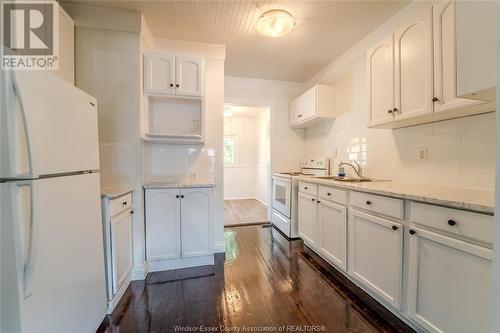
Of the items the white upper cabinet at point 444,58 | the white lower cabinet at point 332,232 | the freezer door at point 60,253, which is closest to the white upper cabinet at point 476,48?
the white upper cabinet at point 444,58

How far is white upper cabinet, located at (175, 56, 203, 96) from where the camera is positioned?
7.57ft

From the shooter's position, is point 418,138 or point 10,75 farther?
point 418,138

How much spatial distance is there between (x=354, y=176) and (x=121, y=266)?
2693mm

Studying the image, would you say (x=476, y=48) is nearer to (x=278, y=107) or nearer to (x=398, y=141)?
(x=398, y=141)

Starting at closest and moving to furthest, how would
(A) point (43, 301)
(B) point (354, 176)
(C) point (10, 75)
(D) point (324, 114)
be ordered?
(C) point (10, 75), (A) point (43, 301), (B) point (354, 176), (D) point (324, 114)

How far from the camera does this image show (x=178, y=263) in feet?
7.55

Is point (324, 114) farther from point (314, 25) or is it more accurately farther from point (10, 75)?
point (10, 75)

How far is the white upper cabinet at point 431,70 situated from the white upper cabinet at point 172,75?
1.81 meters

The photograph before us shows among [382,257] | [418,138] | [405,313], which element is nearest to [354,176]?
[418,138]

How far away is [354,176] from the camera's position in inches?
107

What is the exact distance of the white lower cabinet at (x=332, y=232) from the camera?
201 centimetres

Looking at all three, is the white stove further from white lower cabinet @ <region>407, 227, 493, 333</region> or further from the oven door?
white lower cabinet @ <region>407, 227, 493, 333</region>

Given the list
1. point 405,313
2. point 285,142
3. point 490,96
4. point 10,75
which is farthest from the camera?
point 285,142

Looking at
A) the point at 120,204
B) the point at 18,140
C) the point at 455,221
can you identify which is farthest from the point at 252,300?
the point at 18,140
